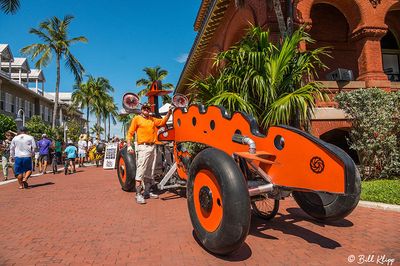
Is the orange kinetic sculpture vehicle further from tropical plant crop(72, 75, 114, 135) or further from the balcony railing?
tropical plant crop(72, 75, 114, 135)

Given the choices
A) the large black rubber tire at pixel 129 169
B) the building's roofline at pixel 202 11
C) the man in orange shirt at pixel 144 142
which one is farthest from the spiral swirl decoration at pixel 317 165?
the building's roofline at pixel 202 11

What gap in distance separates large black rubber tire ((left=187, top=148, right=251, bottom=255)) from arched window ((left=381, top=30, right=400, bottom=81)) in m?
14.4

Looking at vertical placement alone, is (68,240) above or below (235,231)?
below

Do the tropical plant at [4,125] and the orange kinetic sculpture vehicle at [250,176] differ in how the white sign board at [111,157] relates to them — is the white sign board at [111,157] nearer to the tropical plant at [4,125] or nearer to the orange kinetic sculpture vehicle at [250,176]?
the orange kinetic sculpture vehicle at [250,176]

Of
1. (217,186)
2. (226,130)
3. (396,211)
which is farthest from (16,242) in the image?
(396,211)

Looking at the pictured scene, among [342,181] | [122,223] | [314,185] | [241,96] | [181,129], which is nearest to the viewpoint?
[342,181]

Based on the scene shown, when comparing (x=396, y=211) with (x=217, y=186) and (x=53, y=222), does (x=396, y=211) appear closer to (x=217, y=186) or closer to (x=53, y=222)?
(x=217, y=186)

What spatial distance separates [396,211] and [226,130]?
10.5 feet

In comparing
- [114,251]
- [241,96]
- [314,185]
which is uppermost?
[241,96]

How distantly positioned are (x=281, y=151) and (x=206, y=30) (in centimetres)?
1087

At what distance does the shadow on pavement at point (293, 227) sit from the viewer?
366cm

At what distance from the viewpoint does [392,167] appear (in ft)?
24.3

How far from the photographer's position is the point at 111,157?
1608 cm

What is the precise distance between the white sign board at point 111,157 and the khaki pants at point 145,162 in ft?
32.9
